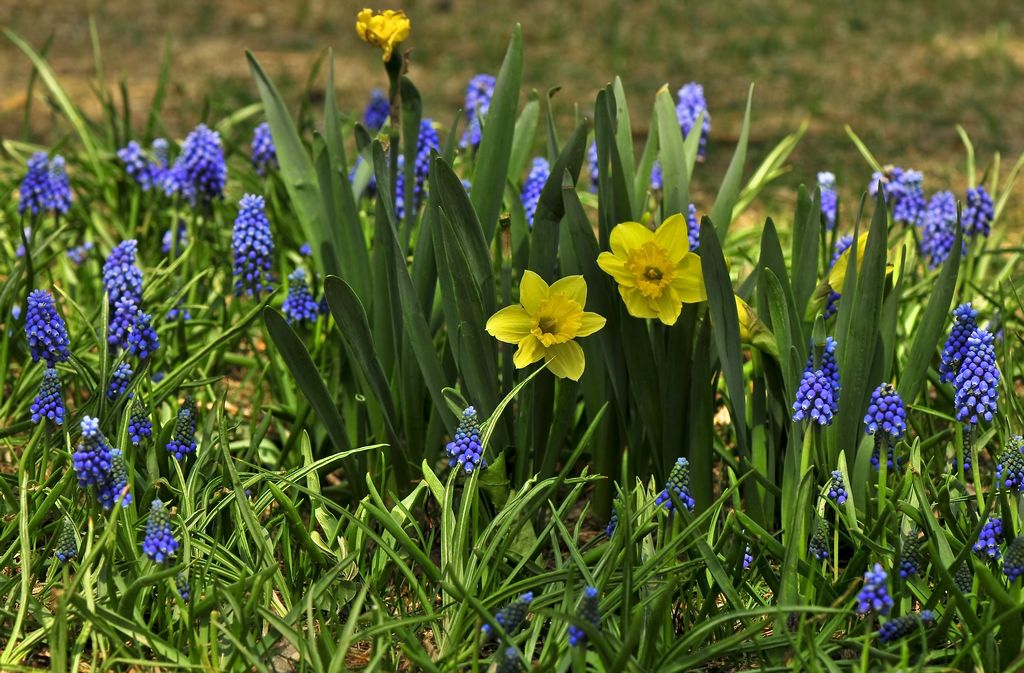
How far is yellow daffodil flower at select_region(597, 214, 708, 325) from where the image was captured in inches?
87.1

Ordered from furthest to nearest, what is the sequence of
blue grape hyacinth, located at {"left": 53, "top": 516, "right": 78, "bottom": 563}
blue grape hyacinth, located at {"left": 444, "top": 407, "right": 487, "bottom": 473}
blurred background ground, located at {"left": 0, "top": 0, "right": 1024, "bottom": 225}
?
1. blurred background ground, located at {"left": 0, "top": 0, "right": 1024, "bottom": 225}
2. blue grape hyacinth, located at {"left": 444, "top": 407, "right": 487, "bottom": 473}
3. blue grape hyacinth, located at {"left": 53, "top": 516, "right": 78, "bottom": 563}

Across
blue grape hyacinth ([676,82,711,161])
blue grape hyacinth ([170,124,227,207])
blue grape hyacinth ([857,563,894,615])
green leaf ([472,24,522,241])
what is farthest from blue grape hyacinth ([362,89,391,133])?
blue grape hyacinth ([857,563,894,615])

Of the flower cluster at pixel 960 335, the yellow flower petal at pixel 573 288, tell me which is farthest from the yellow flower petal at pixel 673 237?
the flower cluster at pixel 960 335

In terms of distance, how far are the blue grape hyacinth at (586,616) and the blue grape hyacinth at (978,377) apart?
0.82 m

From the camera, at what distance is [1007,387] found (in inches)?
96.2

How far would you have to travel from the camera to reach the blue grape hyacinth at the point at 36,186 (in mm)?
3389

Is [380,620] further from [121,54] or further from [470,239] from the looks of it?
[121,54]

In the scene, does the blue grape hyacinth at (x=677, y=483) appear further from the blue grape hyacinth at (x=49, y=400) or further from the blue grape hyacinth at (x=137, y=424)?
the blue grape hyacinth at (x=49, y=400)

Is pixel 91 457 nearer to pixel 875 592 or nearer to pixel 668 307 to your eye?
pixel 668 307

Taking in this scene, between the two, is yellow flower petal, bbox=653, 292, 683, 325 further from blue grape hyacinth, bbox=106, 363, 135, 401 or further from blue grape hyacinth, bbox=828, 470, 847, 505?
blue grape hyacinth, bbox=106, 363, 135, 401

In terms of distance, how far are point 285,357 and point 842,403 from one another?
111 centimetres

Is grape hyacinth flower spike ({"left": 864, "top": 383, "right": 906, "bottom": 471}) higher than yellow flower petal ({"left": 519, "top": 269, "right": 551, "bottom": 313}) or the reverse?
the reverse

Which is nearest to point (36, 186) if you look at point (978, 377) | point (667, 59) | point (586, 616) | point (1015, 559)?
point (586, 616)

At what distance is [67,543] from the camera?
204 centimetres
